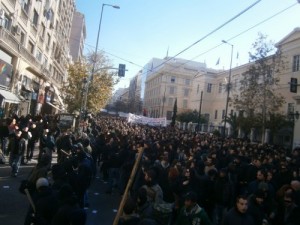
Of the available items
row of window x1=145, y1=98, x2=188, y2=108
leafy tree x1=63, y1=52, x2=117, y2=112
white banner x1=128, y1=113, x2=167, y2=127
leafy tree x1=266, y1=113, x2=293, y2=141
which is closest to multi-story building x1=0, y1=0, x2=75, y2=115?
leafy tree x1=63, y1=52, x2=117, y2=112

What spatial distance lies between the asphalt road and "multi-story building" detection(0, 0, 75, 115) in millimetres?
10959

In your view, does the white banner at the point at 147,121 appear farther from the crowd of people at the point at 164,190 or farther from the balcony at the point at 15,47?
the crowd of people at the point at 164,190

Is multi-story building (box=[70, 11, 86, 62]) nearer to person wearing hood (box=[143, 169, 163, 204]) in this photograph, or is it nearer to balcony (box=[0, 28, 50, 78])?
balcony (box=[0, 28, 50, 78])

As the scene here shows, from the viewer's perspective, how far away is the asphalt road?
8297mm

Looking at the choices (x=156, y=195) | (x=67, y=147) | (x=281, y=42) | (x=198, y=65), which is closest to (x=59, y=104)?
(x=281, y=42)

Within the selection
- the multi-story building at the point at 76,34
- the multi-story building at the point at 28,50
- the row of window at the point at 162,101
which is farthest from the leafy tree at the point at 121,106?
the multi-story building at the point at 28,50

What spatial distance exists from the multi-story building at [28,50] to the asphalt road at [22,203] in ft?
36.0

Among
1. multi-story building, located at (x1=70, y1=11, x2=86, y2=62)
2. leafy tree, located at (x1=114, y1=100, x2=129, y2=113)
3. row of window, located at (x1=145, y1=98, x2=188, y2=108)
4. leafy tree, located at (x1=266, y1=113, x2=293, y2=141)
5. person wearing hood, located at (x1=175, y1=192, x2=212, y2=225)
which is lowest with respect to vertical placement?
person wearing hood, located at (x1=175, y1=192, x2=212, y2=225)

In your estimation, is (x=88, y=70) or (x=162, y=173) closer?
(x=162, y=173)

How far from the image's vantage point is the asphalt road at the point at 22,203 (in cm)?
830

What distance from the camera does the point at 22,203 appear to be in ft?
30.4

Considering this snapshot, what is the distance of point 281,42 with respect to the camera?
38.6 m

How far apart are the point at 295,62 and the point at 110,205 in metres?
31.4

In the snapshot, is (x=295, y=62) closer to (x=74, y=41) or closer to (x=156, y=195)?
(x=156, y=195)
